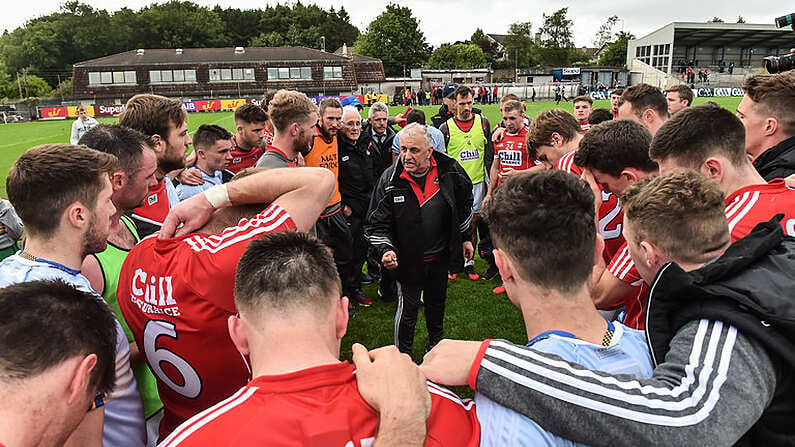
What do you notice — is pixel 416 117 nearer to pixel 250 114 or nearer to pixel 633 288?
pixel 250 114

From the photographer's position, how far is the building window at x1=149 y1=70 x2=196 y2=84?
57.3 meters

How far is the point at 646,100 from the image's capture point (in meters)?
5.42

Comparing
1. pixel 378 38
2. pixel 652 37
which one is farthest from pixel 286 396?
pixel 378 38

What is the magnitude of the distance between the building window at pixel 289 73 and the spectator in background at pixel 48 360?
6158 cm

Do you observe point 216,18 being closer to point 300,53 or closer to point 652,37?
point 300,53

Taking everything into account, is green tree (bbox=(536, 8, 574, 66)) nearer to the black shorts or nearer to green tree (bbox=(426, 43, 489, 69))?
green tree (bbox=(426, 43, 489, 69))

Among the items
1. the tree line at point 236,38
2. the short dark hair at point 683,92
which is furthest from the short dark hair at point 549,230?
the tree line at point 236,38

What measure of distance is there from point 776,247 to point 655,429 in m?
0.82

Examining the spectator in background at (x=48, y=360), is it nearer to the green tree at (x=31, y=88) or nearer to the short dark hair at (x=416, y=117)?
the short dark hair at (x=416, y=117)

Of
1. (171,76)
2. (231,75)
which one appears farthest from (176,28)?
(231,75)

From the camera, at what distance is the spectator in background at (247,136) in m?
6.26

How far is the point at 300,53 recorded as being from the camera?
62.7 m

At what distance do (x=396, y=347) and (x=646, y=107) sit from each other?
4.75 m

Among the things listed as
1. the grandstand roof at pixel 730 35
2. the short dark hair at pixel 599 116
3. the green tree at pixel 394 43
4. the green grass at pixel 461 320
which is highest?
the green tree at pixel 394 43
